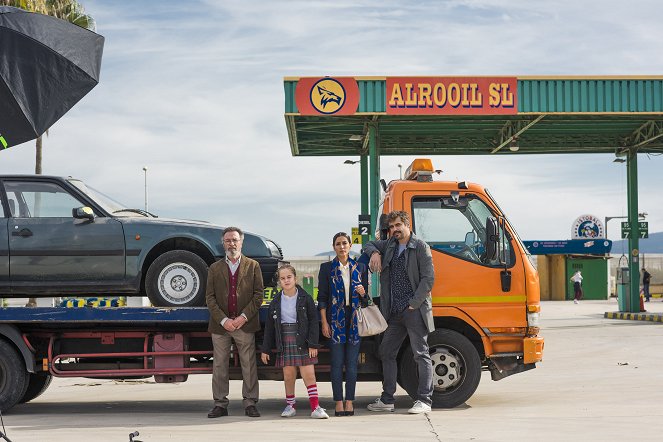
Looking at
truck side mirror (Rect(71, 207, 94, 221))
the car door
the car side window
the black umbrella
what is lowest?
the car door

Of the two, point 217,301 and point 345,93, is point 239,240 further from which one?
point 345,93

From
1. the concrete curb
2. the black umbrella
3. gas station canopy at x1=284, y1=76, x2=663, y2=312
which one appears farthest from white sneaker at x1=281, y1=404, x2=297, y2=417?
the concrete curb

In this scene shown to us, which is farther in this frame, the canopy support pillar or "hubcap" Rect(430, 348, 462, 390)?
the canopy support pillar

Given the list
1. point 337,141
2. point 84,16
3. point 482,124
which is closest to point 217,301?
point 482,124

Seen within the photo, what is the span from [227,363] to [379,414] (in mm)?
1644

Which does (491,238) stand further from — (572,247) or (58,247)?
(572,247)

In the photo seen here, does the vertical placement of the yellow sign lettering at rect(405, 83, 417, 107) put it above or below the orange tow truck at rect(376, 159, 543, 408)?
above

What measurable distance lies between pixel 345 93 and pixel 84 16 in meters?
15.4

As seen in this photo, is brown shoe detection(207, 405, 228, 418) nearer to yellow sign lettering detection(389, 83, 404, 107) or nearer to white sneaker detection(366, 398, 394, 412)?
white sneaker detection(366, 398, 394, 412)

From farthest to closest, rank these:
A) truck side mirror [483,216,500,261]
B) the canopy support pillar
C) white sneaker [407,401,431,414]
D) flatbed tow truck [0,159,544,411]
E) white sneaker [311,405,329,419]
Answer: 1. the canopy support pillar
2. flatbed tow truck [0,159,544,411]
3. truck side mirror [483,216,500,261]
4. white sneaker [407,401,431,414]
5. white sneaker [311,405,329,419]

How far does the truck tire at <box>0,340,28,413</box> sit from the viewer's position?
987 centimetres

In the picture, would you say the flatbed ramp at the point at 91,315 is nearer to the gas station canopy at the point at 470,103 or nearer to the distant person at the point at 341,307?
the distant person at the point at 341,307

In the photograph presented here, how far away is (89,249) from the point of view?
10023mm

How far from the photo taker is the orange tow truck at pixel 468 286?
10.1 metres
